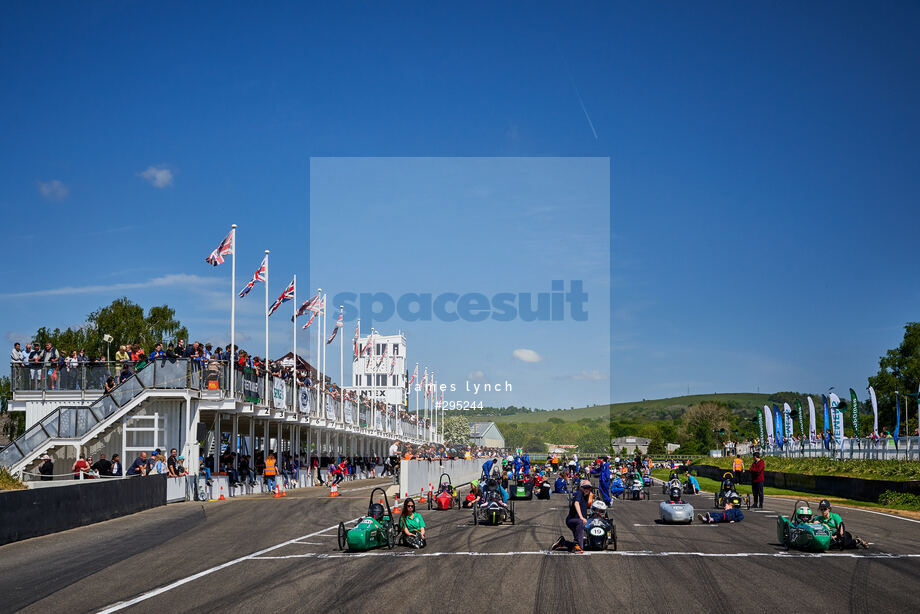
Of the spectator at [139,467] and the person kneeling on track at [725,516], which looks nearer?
the person kneeling on track at [725,516]

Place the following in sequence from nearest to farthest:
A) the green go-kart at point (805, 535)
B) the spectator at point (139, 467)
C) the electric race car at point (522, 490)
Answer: the green go-kart at point (805, 535) < the spectator at point (139, 467) < the electric race car at point (522, 490)

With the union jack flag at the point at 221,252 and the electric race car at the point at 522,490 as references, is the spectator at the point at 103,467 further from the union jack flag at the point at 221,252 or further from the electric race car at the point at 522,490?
the electric race car at the point at 522,490

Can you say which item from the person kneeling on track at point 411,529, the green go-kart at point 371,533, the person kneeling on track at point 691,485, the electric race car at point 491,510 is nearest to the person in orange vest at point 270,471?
the electric race car at point 491,510

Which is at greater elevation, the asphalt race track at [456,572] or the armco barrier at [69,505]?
the armco barrier at [69,505]

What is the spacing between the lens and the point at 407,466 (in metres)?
38.6

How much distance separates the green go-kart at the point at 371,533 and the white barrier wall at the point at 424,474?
18.7m

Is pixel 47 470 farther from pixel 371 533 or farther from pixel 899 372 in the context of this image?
pixel 899 372

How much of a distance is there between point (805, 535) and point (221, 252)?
29.8 metres

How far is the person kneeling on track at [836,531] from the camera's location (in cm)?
1873

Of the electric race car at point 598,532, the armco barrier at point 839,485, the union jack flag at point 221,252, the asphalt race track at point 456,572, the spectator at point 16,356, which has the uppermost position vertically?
the union jack flag at point 221,252

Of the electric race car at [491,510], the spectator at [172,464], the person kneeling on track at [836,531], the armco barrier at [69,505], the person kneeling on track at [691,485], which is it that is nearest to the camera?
the person kneeling on track at [836,531]

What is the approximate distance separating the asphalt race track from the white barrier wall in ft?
43.8

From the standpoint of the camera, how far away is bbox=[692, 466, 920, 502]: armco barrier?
111 feet

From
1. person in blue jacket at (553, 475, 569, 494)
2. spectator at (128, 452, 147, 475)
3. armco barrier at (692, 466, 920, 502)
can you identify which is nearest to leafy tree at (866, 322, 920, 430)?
armco barrier at (692, 466, 920, 502)
